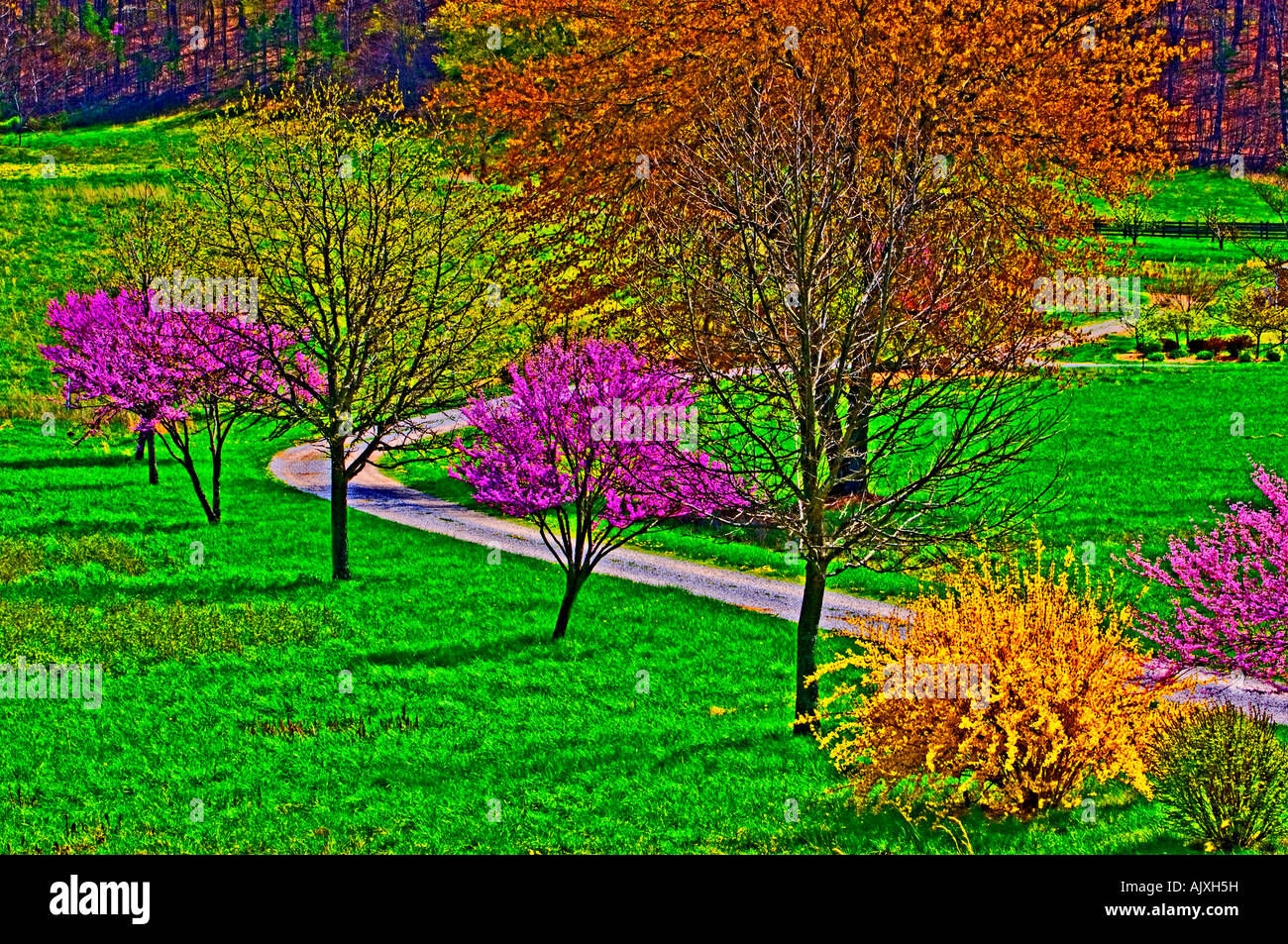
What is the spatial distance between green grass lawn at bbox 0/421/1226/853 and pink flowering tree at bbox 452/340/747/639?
194 cm

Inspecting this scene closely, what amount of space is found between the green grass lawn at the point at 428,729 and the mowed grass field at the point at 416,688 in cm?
4

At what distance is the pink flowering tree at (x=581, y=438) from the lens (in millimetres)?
16203

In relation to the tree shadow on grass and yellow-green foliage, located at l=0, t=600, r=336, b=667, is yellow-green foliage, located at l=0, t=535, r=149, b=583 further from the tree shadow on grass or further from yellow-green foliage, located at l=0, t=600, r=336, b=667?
the tree shadow on grass

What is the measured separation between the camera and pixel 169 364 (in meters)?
25.3

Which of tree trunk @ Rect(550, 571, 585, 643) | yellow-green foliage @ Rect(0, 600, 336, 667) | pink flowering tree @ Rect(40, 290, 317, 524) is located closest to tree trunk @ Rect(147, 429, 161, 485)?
pink flowering tree @ Rect(40, 290, 317, 524)

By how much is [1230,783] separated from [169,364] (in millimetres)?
22113

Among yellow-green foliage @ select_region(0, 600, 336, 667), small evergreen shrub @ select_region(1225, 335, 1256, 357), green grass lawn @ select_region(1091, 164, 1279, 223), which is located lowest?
yellow-green foliage @ select_region(0, 600, 336, 667)

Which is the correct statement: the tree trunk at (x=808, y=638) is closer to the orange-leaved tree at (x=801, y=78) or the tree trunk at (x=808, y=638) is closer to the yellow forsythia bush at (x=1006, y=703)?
the yellow forsythia bush at (x=1006, y=703)

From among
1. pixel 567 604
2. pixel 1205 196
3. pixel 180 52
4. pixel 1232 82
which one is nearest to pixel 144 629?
pixel 567 604

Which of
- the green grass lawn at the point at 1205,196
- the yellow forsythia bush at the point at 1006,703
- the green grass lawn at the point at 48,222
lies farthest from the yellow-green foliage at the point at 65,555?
the green grass lawn at the point at 1205,196

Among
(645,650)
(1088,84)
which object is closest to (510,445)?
(645,650)

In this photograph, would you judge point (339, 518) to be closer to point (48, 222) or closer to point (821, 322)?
point (821, 322)

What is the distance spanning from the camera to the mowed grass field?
36.5ft

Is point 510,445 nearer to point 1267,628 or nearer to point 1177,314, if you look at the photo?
point 1267,628
